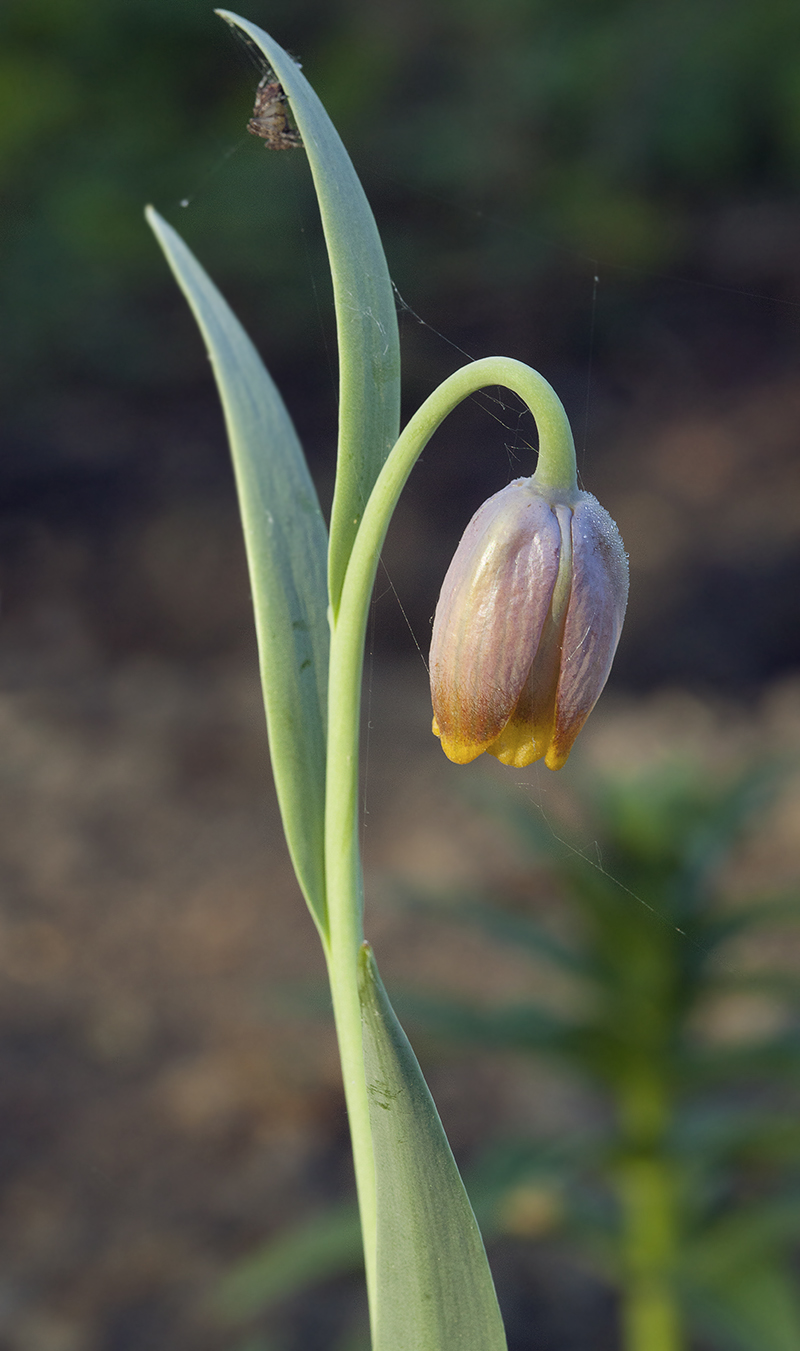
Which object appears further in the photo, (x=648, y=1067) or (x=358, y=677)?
(x=648, y=1067)

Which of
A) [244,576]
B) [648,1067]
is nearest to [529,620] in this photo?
[648,1067]

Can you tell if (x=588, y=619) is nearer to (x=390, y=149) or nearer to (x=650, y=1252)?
(x=650, y=1252)

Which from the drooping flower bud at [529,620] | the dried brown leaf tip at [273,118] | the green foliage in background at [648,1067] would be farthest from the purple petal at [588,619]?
the green foliage in background at [648,1067]

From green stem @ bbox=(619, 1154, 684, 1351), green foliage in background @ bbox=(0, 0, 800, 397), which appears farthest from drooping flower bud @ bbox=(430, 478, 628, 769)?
green foliage in background @ bbox=(0, 0, 800, 397)

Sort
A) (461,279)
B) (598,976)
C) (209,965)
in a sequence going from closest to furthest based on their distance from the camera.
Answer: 1. (598,976)
2. (209,965)
3. (461,279)

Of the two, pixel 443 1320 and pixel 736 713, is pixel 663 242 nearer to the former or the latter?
pixel 736 713

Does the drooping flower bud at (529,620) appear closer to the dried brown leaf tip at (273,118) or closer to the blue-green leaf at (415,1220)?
the blue-green leaf at (415,1220)

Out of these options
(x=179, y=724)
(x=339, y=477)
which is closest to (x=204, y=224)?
(x=179, y=724)
